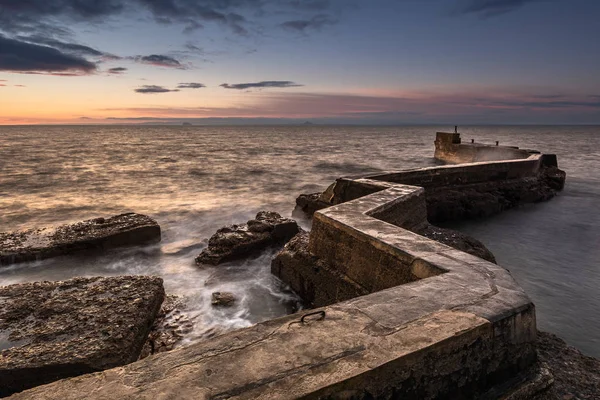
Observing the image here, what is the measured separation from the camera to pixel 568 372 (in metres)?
3.12

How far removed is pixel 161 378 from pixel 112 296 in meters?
3.02

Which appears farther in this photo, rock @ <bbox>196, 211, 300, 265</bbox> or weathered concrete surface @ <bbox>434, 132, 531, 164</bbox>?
weathered concrete surface @ <bbox>434, 132, 531, 164</bbox>

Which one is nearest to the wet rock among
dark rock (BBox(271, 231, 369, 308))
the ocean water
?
the ocean water

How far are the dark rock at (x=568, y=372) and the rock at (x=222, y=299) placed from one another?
3874mm

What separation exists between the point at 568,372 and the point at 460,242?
3.40 metres

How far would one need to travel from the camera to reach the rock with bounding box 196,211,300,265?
6.93m

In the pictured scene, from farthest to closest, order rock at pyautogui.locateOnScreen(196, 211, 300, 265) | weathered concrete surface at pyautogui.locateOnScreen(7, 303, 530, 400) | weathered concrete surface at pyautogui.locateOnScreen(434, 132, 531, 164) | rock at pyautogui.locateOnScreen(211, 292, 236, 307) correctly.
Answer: weathered concrete surface at pyautogui.locateOnScreen(434, 132, 531, 164)
rock at pyautogui.locateOnScreen(196, 211, 300, 265)
rock at pyautogui.locateOnScreen(211, 292, 236, 307)
weathered concrete surface at pyautogui.locateOnScreen(7, 303, 530, 400)

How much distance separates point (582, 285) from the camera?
6.66m

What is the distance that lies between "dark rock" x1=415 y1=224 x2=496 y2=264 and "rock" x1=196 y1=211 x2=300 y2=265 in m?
2.61

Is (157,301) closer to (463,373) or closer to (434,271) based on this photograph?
(434,271)

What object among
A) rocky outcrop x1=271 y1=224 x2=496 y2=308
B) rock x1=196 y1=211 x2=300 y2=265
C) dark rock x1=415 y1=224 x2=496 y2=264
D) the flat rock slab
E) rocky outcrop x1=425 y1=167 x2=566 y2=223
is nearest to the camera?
the flat rock slab

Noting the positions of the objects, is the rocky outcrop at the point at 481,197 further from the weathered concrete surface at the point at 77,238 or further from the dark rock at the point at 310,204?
the weathered concrete surface at the point at 77,238

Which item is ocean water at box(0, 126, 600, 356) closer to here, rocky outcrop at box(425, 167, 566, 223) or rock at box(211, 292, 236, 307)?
rock at box(211, 292, 236, 307)

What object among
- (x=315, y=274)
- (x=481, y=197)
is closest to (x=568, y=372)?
(x=315, y=274)
